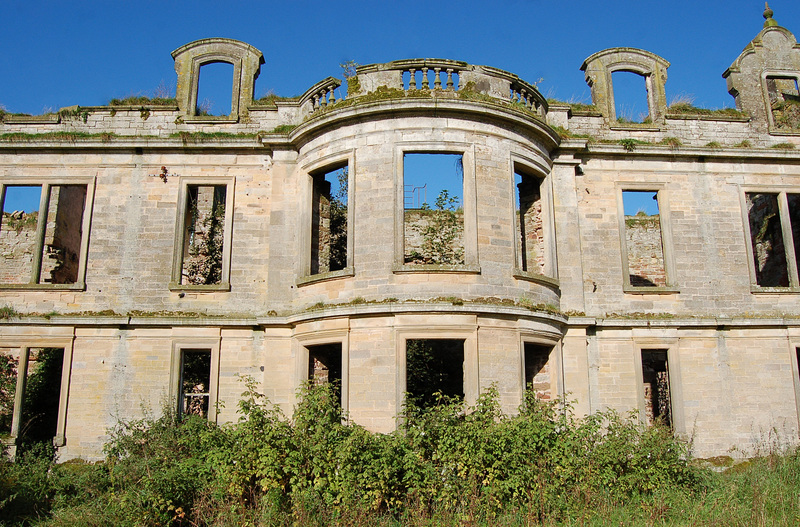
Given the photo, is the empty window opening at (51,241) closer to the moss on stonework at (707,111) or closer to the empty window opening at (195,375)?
the empty window opening at (195,375)

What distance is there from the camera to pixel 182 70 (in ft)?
44.6

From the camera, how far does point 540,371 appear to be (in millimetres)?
11836

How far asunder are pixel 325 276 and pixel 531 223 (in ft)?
15.5

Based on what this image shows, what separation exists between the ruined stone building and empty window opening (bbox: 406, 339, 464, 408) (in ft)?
0.15

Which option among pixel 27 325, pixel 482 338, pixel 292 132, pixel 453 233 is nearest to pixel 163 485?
pixel 482 338

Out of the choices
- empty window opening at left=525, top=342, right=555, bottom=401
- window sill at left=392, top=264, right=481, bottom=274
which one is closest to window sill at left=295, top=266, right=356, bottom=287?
window sill at left=392, top=264, right=481, bottom=274

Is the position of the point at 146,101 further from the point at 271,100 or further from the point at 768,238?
the point at 768,238

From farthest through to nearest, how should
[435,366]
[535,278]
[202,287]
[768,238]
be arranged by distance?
1. [768,238]
2. [435,366]
3. [202,287]
4. [535,278]

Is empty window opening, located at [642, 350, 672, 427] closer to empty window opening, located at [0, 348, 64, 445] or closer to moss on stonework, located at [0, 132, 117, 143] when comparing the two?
moss on stonework, located at [0, 132, 117, 143]

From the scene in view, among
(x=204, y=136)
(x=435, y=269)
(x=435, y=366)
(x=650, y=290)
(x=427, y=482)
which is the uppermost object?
(x=204, y=136)

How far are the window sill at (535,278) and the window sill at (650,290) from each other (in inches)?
70.0

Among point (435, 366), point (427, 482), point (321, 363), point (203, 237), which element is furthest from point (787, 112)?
point (203, 237)

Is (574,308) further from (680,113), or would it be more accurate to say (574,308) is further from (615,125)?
(680,113)

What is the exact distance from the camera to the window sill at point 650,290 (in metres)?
12.6
